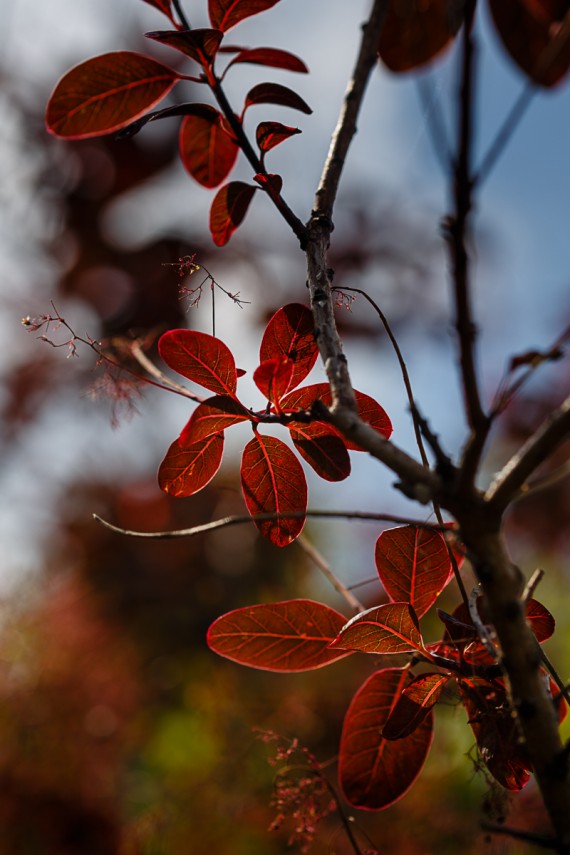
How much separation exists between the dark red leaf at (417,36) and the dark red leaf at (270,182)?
0.14 meters

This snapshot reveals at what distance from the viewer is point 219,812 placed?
134cm

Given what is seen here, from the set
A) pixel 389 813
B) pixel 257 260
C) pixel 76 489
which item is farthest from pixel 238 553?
pixel 389 813

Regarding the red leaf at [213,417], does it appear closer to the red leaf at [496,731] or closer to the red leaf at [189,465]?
the red leaf at [189,465]

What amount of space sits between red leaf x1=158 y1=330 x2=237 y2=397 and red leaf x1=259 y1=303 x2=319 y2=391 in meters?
0.02

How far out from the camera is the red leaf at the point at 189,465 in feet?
1.14

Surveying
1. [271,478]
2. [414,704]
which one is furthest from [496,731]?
[271,478]

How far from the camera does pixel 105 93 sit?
0.36m

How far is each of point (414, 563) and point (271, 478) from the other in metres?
0.09

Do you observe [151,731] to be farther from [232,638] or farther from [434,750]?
[232,638]

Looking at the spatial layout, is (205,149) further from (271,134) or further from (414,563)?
(414,563)

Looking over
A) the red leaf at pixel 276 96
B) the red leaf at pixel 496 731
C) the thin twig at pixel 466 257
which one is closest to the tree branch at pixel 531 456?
the thin twig at pixel 466 257

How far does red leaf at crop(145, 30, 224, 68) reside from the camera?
0.31 meters

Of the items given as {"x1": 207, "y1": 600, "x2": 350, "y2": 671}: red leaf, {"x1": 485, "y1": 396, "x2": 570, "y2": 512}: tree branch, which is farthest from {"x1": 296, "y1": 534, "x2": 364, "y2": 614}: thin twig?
{"x1": 485, "y1": 396, "x2": 570, "y2": 512}: tree branch

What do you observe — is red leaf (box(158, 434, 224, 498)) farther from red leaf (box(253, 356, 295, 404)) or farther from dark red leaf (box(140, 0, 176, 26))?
dark red leaf (box(140, 0, 176, 26))
